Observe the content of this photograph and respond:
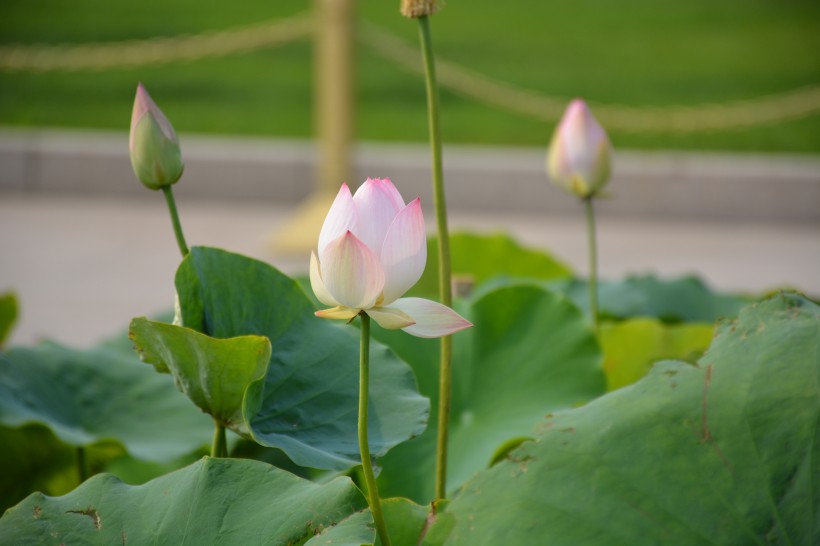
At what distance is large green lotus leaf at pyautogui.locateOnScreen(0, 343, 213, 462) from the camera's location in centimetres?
85

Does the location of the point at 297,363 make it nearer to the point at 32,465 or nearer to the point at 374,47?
the point at 32,465

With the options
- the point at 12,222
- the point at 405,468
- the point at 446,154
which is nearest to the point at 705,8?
the point at 446,154

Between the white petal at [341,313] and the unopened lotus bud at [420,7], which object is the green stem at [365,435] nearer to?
the white petal at [341,313]

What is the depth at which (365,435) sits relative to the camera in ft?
1.80

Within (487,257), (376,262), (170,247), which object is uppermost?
(376,262)

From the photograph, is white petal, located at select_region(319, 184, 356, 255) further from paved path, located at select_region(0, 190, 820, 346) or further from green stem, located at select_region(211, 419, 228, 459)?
paved path, located at select_region(0, 190, 820, 346)

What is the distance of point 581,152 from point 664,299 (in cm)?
29

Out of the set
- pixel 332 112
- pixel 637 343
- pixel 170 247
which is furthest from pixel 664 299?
pixel 170 247

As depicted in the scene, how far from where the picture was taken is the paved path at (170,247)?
3.38m

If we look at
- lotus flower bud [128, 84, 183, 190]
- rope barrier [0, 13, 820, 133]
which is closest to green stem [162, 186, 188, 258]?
lotus flower bud [128, 84, 183, 190]

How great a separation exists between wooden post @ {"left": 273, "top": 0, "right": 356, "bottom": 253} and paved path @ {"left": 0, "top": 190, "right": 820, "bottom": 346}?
0.27ft

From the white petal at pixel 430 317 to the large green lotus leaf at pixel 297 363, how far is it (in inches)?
4.6

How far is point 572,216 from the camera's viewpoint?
428 centimetres

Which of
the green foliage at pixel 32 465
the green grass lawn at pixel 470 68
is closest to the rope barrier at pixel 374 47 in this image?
the green grass lawn at pixel 470 68
